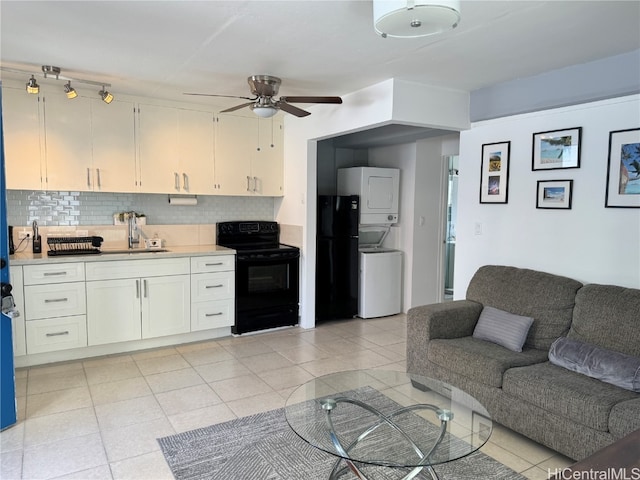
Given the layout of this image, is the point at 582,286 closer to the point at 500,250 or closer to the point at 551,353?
the point at 551,353

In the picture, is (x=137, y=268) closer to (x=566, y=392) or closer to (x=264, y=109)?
(x=264, y=109)

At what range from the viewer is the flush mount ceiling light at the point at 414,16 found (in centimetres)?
179

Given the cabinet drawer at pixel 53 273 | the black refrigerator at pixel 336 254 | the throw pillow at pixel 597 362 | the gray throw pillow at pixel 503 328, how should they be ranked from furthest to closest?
1. the black refrigerator at pixel 336 254
2. the cabinet drawer at pixel 53 273
3. the gray throw pillow at pixel 503 328
4. the throw pillow at pixel 597 362

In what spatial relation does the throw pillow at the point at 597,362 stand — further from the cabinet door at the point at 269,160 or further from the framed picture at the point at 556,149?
the cabinet door at the point at 269,160

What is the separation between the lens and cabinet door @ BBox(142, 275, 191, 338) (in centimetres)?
420

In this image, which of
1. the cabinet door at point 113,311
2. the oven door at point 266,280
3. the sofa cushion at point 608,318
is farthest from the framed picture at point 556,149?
the cabinet door at point 113,311

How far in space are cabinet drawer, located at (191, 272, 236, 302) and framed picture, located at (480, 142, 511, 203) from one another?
8.44ft

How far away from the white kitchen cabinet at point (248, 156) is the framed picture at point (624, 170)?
3299mm

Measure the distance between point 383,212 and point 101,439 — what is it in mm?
3946

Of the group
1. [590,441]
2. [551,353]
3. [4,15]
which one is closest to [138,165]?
[4,15]

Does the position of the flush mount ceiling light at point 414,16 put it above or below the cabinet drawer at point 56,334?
above

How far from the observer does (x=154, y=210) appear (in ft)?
15.8

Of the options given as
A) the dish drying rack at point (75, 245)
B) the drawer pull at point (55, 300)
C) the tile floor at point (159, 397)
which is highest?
the dish drying rack at point (75, 245)

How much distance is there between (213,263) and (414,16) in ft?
10.7
